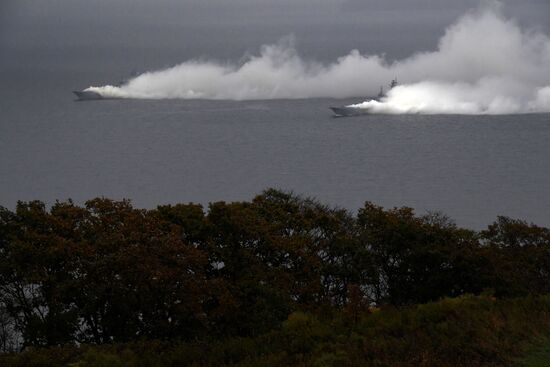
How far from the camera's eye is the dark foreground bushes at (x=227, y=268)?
17000mm

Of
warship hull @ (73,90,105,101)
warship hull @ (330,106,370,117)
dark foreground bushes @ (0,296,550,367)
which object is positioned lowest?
dark foreground bushes @ (0,296,550,367)

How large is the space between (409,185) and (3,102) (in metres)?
58.3

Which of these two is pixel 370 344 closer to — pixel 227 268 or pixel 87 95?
pixel 227 268

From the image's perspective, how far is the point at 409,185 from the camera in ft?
145

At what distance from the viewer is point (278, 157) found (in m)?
53.8

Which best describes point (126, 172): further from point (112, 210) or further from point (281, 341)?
point (281, 341)

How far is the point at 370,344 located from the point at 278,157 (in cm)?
4061

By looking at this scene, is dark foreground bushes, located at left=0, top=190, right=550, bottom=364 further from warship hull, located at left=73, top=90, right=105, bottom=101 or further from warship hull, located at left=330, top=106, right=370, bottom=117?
warship hull, located at left=73, top=90, right=105, bottom=101

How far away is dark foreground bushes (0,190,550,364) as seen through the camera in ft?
55.8

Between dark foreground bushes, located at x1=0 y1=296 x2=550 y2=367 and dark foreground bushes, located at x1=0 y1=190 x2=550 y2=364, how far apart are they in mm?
241

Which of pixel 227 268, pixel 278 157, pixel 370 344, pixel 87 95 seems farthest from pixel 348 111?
pixel 370 344

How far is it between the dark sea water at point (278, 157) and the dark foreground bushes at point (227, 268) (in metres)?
14.7

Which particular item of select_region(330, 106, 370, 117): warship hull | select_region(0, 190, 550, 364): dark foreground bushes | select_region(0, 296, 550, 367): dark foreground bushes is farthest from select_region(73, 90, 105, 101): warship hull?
select_region(0, 296, 550, 367): dark foreground bushes

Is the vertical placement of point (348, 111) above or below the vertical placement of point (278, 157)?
above
